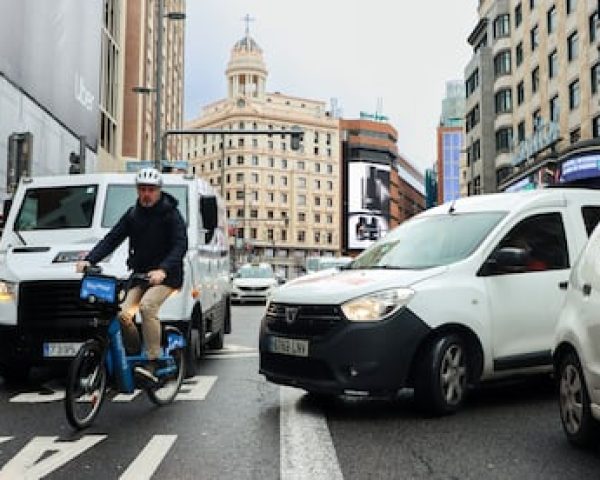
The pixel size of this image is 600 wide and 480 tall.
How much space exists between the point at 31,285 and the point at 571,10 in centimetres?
3791

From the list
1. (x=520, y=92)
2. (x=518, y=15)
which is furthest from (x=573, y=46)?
(x=518, y=15)

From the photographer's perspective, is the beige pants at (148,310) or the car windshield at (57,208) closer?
the beige pants at (148,310)

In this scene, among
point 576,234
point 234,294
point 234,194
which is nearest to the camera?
point 576,234

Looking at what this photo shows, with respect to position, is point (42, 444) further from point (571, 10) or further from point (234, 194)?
point (234, 194)

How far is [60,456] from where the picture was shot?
4.69 meters

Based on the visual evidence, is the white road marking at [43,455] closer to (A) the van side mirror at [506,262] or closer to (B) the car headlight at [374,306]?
(B) the car headlight at [374,306]

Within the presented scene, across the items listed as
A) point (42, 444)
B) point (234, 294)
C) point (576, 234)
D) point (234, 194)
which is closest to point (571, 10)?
point (234, 294)

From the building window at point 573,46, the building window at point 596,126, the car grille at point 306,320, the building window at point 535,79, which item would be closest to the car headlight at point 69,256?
the car grille at point 306,320

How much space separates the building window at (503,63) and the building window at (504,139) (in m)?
3.88

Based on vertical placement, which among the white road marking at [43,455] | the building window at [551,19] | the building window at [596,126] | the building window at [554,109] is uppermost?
the building window at [551,19]

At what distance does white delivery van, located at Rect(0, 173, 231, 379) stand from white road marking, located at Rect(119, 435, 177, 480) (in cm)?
206

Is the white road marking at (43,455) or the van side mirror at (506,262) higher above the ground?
Result: the van side mirror at (506,262)

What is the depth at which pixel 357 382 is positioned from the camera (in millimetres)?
5582

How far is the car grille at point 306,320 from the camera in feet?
18.7
